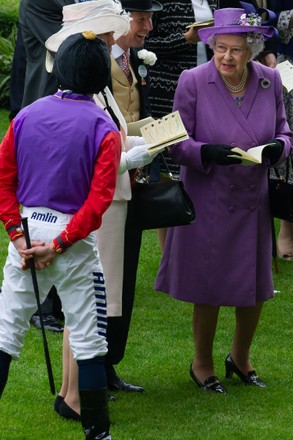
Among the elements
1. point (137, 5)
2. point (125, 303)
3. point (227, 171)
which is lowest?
point (125, 303)

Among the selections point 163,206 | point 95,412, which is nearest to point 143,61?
point 163,206

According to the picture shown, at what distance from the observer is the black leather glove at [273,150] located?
599 centimetres

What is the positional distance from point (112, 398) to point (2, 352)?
116cm

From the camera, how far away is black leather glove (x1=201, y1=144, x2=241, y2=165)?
581cm

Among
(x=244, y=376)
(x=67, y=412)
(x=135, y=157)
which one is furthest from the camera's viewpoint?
(x=244, y=376)

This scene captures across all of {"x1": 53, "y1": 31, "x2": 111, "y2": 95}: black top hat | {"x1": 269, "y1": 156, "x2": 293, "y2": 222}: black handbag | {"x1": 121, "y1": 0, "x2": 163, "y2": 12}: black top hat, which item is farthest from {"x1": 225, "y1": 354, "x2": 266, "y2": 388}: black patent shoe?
{"x1": 53, "y1": 31, "x2": 111, "y2": 95}: black top hat

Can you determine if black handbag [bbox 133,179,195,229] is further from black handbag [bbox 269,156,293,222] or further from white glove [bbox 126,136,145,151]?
black handbag [bbox 269,156,293,222]

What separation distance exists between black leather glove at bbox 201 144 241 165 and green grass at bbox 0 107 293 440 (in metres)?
1.28

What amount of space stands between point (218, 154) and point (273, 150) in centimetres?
35

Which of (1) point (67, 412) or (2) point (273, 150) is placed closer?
(1) point (67, 412)

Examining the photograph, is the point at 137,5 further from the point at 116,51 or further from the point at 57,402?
the point at 57,402

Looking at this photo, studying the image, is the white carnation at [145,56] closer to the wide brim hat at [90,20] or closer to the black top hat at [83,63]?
the wide brim hat at [90,20]

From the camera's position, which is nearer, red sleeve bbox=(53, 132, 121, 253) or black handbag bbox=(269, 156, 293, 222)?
red sleeve bbox=(53, 132, 121, 253)

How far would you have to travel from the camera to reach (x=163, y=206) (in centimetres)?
564
